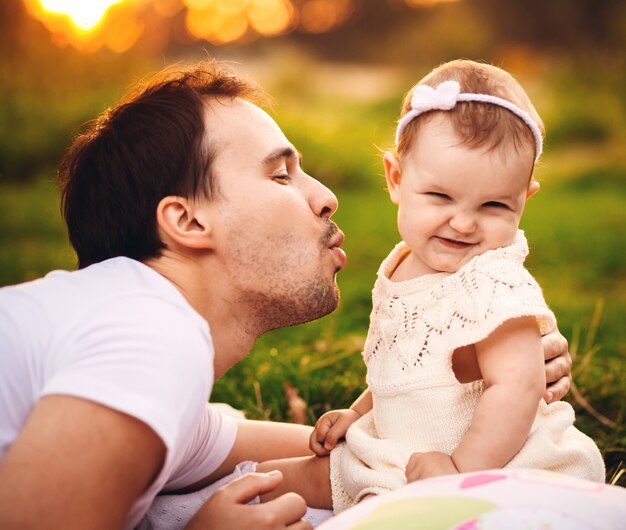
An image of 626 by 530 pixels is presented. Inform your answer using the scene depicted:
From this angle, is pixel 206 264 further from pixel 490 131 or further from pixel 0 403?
pixel 490 131

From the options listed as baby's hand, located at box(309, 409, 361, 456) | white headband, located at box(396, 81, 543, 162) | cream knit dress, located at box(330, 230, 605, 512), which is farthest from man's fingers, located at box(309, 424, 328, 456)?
white headband, located at box(396, 81, 543, 162)

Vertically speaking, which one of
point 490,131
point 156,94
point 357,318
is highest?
point 156,94

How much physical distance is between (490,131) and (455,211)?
206 mm

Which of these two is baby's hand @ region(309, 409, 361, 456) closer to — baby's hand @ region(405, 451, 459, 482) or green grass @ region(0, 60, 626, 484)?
baby's hand @ region(405, 451, 459, 482)

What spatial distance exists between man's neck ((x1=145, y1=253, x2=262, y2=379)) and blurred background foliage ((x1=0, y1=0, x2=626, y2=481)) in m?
0.93

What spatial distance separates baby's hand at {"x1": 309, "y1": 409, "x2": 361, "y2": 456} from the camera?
84.9 inches

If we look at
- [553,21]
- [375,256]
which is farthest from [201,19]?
[375,256]

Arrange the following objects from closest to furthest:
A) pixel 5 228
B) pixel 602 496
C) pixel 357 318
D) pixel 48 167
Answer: pixel 602 496
pixel 357 318
pixel 5 228
pixel 48 167

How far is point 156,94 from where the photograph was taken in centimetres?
217

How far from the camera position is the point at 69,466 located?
54.4 inches

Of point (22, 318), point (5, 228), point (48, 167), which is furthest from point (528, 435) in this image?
point (48, 167)

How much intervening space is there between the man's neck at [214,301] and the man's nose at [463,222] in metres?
0.60

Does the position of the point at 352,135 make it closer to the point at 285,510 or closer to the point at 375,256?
the point at 375,256

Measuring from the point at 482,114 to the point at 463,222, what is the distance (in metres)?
0.26
